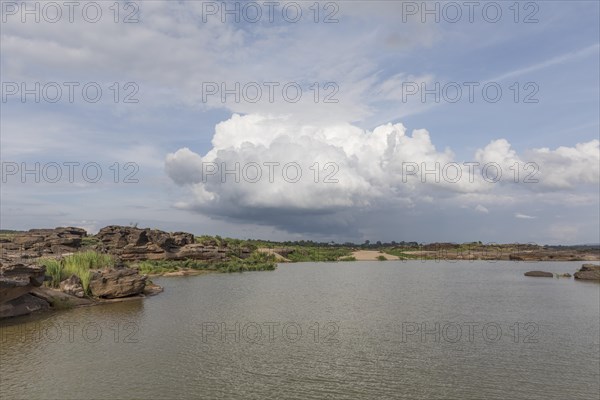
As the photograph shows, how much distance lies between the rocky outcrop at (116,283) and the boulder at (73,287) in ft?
3.98

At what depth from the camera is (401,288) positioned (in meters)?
54.9

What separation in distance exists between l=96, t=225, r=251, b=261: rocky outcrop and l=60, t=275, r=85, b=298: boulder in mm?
37651

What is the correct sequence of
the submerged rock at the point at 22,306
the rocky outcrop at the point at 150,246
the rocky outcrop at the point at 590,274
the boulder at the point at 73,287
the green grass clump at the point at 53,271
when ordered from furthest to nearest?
the rocky outcrop at the point at 150,246 → the rocky outcrop at the point at 590,274 → the green grass clump at the point at 53,271 → the boulder at the point at 73,287 → the submerged rock at the point at 22,306

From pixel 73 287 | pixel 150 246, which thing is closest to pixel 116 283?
pixel 73 287

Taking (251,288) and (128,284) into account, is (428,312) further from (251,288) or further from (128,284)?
(128,284)

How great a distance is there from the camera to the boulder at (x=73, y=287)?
130 ft

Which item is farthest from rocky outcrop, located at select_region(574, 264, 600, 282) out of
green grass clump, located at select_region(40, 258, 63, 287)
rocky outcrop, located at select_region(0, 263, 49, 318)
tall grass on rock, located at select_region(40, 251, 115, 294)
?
rocky outcrop, located at select_region(0, 263, 49, 318)

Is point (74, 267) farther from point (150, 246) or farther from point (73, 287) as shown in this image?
point (150, 246)

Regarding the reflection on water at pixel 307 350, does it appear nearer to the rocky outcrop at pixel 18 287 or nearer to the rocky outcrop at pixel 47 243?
the rocky outcrop at pixel 18 287

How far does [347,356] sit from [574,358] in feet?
42.4

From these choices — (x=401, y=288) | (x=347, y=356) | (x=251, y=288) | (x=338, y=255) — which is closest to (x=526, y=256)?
(x=338, y=255)

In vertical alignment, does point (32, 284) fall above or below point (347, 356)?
above

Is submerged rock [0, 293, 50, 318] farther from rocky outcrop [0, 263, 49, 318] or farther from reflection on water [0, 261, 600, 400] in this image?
reflection on water [0, 261, 600, 400]

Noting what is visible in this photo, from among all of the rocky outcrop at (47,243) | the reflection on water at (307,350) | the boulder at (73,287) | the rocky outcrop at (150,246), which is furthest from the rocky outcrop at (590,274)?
the rocky outcrop at (47,243)
